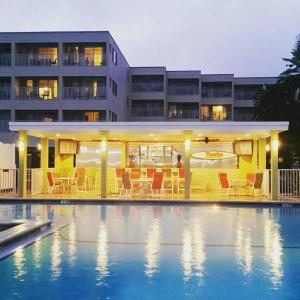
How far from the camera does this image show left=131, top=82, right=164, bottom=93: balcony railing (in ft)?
165

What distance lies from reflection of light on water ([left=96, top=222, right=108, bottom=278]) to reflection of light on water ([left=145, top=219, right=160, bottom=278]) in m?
0.63

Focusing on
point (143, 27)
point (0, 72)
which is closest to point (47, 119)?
point (0, 72)

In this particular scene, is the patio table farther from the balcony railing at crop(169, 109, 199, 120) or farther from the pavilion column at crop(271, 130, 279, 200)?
the balcony railing at crop(169, 109, 199, 120)

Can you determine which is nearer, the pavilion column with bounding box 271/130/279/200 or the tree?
the pavilion column with bounding box 271/130/279/200

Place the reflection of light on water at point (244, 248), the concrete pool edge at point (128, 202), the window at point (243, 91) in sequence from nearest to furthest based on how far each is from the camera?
the reflection of light on water at point (244, 248) < the concrete pool edge at point (128, 202) < the window at point (243, 91)

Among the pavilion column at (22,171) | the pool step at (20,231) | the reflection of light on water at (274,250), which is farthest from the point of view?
the pavilion column at (22,171)

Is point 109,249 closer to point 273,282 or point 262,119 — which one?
point 273,282

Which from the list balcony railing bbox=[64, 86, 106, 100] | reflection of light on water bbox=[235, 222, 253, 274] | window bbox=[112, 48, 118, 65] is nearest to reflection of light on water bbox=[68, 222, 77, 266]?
reflection of light on water bbox=[235, 222, 253, 274]

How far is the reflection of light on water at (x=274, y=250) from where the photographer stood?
23.8 feet

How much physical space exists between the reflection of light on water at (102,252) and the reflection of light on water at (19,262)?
1103 millimetres

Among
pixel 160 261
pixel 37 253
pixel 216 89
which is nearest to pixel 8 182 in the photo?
pixel 37 253

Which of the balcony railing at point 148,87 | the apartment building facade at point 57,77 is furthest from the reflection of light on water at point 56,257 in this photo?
the balcony railing at point 148,87

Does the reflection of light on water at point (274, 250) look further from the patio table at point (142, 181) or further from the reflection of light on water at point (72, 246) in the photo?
the patio table at point (142, 181)

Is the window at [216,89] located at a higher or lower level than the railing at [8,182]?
higher
